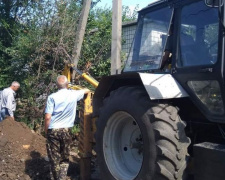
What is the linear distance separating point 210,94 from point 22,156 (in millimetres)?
4053

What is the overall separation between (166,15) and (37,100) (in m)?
5.30

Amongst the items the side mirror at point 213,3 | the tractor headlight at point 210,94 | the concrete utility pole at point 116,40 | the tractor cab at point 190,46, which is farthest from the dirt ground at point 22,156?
the side mirror at point 213,3

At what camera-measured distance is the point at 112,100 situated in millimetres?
4938

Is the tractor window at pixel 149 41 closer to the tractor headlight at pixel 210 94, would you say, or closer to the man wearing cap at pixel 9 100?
the tractor headlight at pixel 210 94

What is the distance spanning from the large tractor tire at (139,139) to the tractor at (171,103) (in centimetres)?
1

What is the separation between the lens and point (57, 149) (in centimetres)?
570

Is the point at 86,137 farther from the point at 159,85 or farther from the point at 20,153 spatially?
the point at 159,85

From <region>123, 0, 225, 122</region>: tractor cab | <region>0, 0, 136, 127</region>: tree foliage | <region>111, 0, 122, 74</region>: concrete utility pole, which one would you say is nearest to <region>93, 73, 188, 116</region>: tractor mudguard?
<region>123, 0, 225, 122</region>: tractor cab

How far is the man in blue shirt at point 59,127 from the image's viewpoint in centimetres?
562

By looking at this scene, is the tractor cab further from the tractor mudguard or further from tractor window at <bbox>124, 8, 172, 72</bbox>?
the tractor mudguard

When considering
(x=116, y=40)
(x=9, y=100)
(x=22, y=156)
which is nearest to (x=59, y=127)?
(x=22, y=156)

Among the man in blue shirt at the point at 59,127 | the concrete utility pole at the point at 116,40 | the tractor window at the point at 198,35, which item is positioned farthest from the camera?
the concrete utility pole at the point at 116,40

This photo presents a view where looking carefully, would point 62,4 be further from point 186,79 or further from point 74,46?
point 186,79

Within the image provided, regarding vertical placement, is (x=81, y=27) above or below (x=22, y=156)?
above
